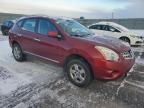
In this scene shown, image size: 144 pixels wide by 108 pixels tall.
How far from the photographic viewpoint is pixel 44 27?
609 centimetres

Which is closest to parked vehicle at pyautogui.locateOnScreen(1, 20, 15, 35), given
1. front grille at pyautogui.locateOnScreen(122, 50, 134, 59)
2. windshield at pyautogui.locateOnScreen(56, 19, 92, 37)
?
windshield at pyautogui.locateOnScreen(56, 19, 92, 37)

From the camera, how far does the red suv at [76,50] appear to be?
15.5 ft

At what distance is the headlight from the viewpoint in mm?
4675

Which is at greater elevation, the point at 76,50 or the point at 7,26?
the point at 7,26

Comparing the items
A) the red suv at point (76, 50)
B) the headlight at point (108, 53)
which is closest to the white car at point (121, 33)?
the red suv at point (76, 50)

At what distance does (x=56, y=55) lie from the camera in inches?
219

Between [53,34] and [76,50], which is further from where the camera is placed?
[53,34]

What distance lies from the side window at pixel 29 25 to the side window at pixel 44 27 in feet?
1.13

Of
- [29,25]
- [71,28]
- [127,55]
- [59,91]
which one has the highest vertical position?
[29,25]

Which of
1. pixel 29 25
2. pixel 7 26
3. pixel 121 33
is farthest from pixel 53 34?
pixel 7 26

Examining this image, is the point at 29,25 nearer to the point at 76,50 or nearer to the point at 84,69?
the point at 76,50

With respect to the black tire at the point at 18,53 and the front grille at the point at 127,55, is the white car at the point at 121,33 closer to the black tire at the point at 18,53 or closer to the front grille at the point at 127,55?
the black tire at the point at 18,53

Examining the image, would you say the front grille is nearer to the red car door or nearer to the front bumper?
the front bumper

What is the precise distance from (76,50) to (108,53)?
80 cm
